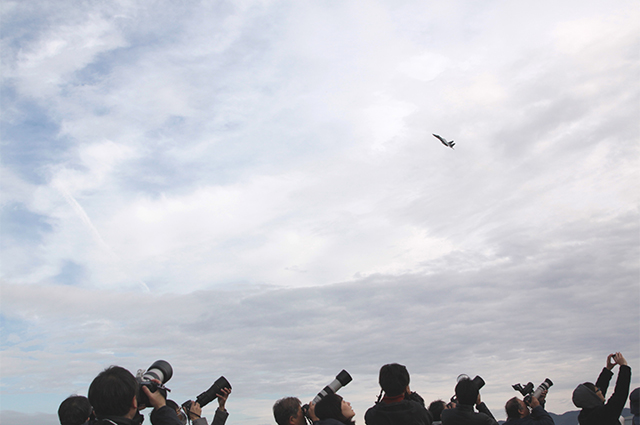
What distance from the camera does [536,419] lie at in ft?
30.2

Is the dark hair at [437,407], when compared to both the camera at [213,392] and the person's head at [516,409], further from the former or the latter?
the camera at [213,392]

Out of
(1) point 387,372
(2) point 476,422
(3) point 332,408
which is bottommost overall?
(2) point 476,422

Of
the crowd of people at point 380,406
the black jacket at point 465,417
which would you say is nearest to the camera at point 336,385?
the crowd of people at point 380,406

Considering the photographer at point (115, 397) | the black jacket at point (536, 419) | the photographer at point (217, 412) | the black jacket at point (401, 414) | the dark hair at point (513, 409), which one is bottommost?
the black jacket at point (536, 419)

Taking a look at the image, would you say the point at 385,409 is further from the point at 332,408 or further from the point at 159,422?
the point at 159,422

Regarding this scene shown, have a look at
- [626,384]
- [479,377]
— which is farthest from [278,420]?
[626,384]

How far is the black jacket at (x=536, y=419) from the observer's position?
911 cm

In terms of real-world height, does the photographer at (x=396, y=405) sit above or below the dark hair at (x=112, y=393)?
below

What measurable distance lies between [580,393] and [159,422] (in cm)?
773

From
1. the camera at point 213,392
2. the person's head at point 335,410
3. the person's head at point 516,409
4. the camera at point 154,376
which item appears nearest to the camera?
the camera at point 154,376

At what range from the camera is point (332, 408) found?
7078 millimetres

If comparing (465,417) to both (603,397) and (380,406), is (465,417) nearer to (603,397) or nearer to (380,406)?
(380,406)

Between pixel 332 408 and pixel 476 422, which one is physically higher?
pixel 332 408

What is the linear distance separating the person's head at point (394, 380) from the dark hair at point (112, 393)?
3.58 m
